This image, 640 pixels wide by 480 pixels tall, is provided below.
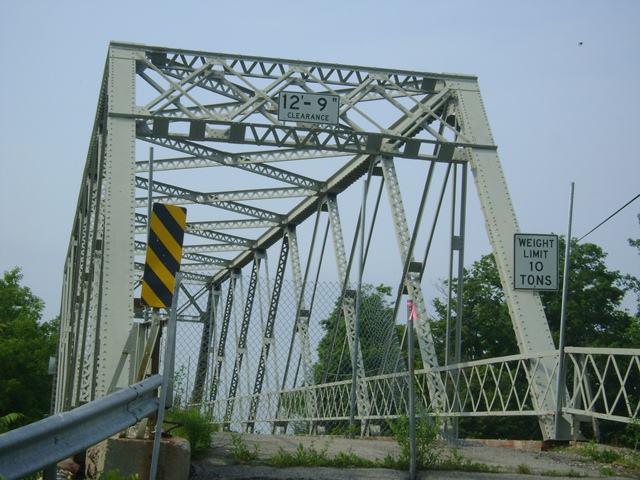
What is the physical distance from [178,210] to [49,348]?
4249 cm

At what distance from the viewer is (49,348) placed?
154 feet

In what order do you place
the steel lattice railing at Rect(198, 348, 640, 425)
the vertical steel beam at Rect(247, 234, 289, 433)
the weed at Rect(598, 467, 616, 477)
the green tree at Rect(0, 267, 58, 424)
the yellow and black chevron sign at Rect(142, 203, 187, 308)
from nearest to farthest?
the yellow and black chevron sign at Rect(142, 203, 187, 308) → the weed at Rect(598, 467, 616, 477) → the steel lattice railing at Rect(198, 348, 640, 425) → the vertical steel beam at Rect(247, 234, 289, 433) → the green tree at Rect(0, 267, 58, 424)

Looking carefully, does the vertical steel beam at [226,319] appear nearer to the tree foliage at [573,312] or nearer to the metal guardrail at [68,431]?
the tree foliage at [573,312]

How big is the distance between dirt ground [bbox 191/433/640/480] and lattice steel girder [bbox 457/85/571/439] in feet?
6.54

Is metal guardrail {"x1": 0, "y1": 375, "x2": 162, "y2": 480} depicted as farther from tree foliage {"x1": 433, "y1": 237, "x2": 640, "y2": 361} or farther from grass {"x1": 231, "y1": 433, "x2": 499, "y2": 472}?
tree foliage {"x1": 433, "y1": 237, "x2": 640, "y2": 361}

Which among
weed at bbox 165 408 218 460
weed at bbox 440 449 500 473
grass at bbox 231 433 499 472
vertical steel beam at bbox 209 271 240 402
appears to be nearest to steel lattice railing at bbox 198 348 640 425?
weed at bbox 165 408 218 460

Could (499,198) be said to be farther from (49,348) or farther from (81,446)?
(49,348)

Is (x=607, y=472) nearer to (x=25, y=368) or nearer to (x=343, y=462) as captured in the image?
(x=343, y=462)

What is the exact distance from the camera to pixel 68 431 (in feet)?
14.9

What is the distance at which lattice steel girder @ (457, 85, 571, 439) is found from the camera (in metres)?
12.2

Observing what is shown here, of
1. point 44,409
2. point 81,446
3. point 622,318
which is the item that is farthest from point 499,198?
point 44,409

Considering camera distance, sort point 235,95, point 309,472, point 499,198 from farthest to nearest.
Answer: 1. point 235,95
2. point 499,198
3. point 309,472

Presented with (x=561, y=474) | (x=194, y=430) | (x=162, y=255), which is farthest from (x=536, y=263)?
(x=162, y=255)

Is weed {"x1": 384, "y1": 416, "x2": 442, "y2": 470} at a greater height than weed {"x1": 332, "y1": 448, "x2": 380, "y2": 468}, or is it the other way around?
weed {"x1": 384, "y1": 416, "x2": 442, "y2": 470}
